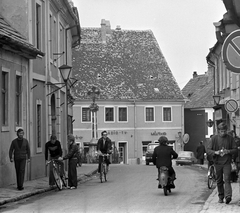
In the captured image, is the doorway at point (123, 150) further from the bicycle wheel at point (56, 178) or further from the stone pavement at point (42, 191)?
the bicycle wheel at point (56, 178)

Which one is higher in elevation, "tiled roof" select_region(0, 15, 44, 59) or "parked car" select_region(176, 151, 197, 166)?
"tiled roof" select_region(0, 15, 44, 59)

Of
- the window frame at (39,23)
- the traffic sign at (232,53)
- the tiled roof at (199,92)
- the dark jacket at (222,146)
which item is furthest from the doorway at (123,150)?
the traffic sign at (232,53)

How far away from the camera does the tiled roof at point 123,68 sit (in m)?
65.8

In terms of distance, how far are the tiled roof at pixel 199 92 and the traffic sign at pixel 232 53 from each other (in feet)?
186

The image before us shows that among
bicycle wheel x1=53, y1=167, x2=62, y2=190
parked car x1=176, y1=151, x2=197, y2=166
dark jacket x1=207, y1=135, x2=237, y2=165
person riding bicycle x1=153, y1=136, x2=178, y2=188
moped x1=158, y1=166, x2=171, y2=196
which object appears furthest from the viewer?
parked car x1=176, y1=151, x2=197, y2=166

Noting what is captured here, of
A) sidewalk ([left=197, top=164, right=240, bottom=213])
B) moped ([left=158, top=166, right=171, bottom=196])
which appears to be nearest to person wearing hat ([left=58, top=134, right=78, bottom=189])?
moped ([left=158, top=166, right=171, bottom=196])

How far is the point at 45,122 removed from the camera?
26.8 meters

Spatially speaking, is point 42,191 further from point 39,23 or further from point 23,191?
point 39,23

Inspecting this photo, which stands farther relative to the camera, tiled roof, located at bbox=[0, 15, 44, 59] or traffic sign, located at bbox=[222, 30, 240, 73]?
tiled roof, located at bbox=[0, 15, 44, 59]

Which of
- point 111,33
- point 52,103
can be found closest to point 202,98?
point 111,33

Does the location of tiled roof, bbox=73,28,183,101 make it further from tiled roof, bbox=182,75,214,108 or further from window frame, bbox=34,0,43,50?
window frame, bbox=34,0,43,50

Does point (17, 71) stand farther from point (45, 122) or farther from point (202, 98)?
point (202, 98)

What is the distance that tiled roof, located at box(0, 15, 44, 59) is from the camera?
19567 millimetres

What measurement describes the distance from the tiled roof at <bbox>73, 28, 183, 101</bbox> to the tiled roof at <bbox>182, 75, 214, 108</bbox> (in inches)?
154
